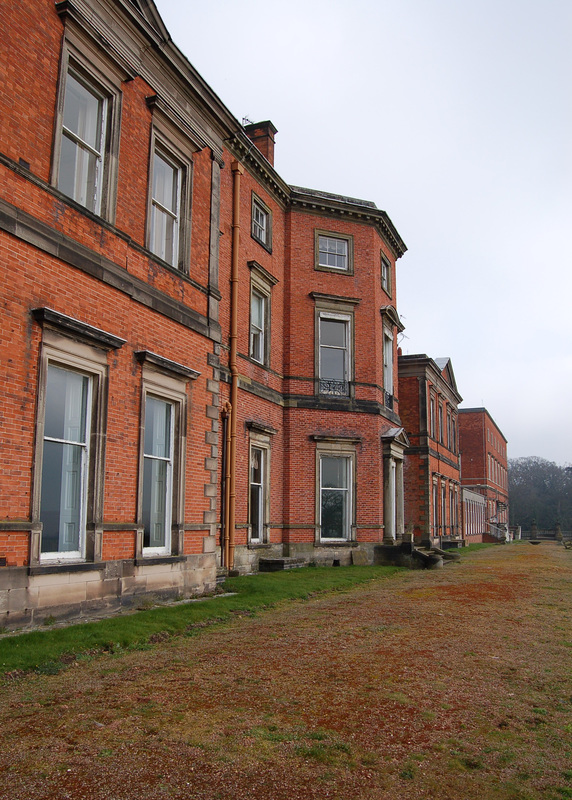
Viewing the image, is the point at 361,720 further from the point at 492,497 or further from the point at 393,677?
the point at 492,497

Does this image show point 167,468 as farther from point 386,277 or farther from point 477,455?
point 477,455

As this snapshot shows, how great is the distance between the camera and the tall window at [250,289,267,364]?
20172mm

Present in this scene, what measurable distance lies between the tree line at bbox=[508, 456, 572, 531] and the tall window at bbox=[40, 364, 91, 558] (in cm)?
9841

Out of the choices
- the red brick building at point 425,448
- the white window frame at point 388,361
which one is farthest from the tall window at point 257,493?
the red brick building at point 425,448

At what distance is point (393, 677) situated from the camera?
6.76 meters

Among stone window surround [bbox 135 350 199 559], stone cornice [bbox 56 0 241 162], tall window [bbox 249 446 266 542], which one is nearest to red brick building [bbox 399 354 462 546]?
tall window [bbox 249 446 266 542]

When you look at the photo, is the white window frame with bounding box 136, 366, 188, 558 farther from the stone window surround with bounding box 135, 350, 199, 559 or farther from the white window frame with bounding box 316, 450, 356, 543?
the white window frame with bounding box 316, 450, 356, 543

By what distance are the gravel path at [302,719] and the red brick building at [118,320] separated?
89.3 inches

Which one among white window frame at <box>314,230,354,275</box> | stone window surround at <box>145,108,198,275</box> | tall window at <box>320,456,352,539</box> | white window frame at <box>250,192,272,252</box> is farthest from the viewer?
white window frame at <box>314,230,354,275</box>

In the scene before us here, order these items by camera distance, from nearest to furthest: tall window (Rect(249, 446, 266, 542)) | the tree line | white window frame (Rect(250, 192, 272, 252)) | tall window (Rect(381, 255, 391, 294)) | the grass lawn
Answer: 1. the grass lawn
2. tall window (Rect(249, 446, 266, 542))
3. white window frame (Rect(250, 192, 272, 252))
4. tall window (Rect(381, 255, 391, 294))
5. the tree line

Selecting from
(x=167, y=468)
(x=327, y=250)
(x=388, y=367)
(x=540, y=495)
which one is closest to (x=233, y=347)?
(x=167, y=468)

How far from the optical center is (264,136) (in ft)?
73.7

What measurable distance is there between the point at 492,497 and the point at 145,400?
64.1m

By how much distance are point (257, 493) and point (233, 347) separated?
4.71 m
